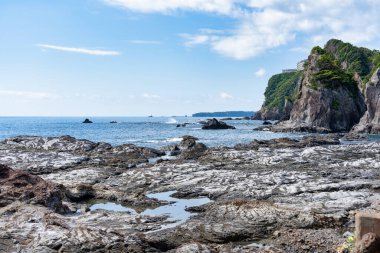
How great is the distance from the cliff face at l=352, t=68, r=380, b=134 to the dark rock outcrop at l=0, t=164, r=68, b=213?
3225 inches

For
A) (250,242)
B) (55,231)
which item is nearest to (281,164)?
(250,242)

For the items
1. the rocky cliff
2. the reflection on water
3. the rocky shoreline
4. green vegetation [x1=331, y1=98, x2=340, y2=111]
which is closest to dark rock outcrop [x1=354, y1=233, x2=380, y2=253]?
the rocky shoreline

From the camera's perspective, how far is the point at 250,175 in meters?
33.3

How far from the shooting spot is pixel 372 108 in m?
93.6

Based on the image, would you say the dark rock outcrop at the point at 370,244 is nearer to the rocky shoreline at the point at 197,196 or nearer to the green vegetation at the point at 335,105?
the rocky shoreline at the point at 197,196

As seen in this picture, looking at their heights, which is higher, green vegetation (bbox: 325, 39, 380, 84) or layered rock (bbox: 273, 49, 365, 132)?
green vegetation (bbox: 325, 39, 380, 84)

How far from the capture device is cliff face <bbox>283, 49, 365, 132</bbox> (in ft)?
341

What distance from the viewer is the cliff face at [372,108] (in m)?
91.0

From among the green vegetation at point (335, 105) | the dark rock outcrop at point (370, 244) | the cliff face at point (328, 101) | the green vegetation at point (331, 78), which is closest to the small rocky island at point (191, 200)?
the dark rock outcrop at point (370, 244)

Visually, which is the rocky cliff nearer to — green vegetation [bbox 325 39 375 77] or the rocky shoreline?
green vegetation [bbox 325 39 375 77]

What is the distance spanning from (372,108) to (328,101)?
41.4ft

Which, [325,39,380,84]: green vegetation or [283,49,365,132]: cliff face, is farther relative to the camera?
[325,39,380,84]: green vegetation

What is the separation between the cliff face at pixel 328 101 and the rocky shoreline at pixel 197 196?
2310 inches

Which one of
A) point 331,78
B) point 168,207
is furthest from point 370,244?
point 331,78
